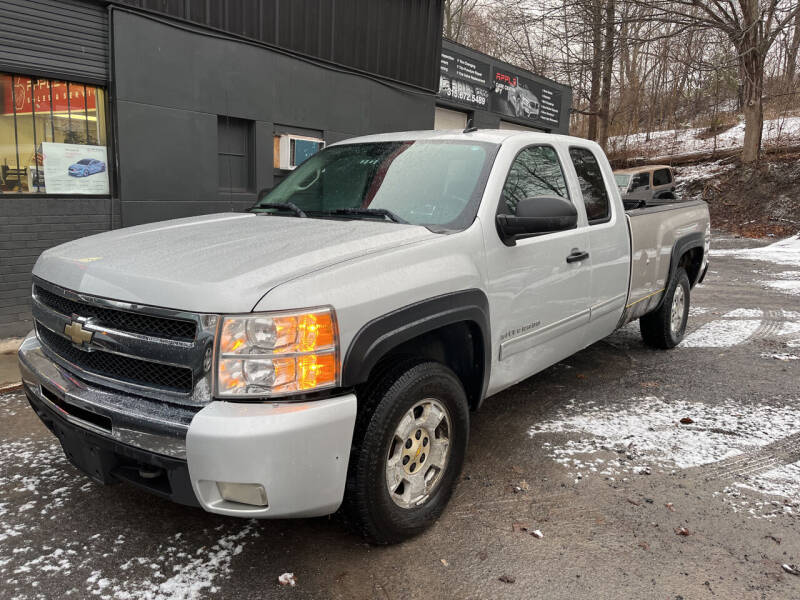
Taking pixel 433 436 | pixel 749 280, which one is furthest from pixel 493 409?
pixel 749 280

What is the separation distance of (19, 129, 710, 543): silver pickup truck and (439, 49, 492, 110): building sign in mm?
11487

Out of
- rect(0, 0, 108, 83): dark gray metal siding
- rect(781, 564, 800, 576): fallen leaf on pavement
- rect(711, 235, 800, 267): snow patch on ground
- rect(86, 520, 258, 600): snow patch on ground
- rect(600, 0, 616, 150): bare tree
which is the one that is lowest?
rect(86, 520, 258, 600): snow patch on ground

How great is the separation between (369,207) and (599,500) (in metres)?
1.98

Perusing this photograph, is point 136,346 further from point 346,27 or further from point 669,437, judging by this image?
point 346,27

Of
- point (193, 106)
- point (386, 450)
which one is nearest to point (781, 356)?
point (386, 450)

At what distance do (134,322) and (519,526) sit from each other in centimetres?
199

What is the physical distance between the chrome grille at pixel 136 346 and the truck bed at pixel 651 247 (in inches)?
139

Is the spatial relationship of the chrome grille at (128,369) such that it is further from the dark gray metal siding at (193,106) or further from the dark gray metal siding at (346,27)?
the dark gray metal siding at (346,27)

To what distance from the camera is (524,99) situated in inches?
723

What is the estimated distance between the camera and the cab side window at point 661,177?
63.4 feet

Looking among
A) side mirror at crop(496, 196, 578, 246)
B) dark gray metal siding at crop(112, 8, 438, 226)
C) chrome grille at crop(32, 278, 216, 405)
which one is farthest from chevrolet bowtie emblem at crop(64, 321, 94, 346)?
dark gray metal siding at crop(112, 8, 438, 226)

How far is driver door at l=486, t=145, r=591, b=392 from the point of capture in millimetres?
3398

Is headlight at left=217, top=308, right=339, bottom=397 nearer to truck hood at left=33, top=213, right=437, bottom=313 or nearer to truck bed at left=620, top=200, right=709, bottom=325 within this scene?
truck hood at left=33, top=213, right=437, bottom=313

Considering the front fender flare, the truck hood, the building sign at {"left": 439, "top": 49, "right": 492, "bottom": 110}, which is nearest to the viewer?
the truck hood
